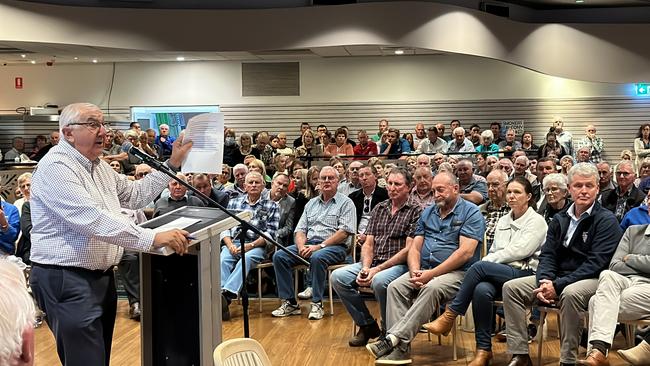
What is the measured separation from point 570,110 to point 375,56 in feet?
12.2

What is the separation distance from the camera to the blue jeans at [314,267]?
6098 mm

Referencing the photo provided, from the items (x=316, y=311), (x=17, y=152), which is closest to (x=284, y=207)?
(x=316, y=311)

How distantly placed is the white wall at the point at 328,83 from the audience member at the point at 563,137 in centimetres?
103

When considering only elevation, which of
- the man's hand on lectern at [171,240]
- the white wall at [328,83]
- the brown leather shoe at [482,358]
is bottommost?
the brown leather shoe at [482,358]

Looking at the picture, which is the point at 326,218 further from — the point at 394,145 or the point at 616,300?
the point at 394,145

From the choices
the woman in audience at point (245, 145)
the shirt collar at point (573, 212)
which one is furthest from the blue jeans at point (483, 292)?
the woman in audience at point (245, 145)

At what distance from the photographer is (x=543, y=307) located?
448 centimetres

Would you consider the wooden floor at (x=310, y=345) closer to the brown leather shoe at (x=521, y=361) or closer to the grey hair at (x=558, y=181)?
the brown leather shoe at (x=521, y=361)

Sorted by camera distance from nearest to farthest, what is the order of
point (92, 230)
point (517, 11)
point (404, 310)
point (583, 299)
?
point (92, 230) → point (583, 299) → point (404, 310) → point (517, 11)

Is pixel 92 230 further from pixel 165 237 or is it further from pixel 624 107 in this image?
pixel 624 107

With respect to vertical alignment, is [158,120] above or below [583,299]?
above

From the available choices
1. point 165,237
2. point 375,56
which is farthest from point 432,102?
Answer: point 165,237

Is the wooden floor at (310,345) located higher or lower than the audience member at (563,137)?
lower

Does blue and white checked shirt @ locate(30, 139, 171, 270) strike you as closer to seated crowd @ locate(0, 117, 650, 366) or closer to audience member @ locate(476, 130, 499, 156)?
seated crowd @ locate(0, 117, 650, 366)
